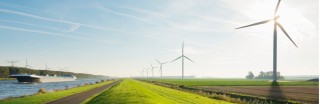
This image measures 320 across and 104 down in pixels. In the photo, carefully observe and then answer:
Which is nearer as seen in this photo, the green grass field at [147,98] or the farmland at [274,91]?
the green grass field at [147,98]

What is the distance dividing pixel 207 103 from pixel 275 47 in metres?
34.6

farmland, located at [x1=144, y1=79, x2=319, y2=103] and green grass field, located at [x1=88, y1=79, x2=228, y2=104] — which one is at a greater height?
green grass field, located at [x1=88, y1=79, x2=228, y2=104]

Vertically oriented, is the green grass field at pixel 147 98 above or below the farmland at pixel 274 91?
above

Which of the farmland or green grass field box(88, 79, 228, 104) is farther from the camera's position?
the farmland

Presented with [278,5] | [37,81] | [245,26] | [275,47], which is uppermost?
[278,5]

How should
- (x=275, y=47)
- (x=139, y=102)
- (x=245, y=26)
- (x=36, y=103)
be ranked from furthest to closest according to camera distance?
1. (x=245, y=26)
2. (x=275, y=47)
3. (x=36, y=103)
4. (x=139, y=102)

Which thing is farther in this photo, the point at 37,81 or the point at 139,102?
the point at 37,81

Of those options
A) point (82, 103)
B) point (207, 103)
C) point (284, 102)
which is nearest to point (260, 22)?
point (284, 102)

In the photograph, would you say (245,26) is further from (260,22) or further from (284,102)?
(284,102)

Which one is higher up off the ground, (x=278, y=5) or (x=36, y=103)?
(x=278, y=5)

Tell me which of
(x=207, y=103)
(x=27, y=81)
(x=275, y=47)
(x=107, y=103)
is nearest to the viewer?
(x=107, y=103)

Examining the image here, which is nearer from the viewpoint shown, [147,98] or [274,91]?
[147,98]

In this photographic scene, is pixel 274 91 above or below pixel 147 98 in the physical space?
below

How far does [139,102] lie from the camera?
1160 inches
